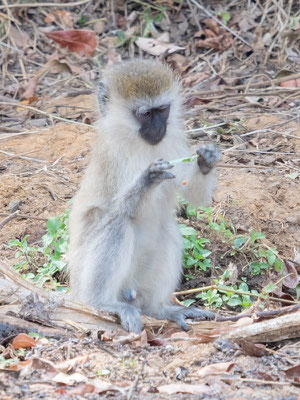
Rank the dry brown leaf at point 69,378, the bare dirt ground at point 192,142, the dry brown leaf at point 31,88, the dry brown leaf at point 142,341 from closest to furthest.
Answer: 1. the dry brown leaf at point 69,378
2. the bare dirt ground at point 192,142
3. the dry brown leaf at point 142,341
4. the dry brown leaf at point 31,88

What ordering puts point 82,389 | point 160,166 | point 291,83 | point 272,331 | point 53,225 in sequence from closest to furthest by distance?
1. point 82,389
2. point 272,331
3. point 160,166
4. point 53,225
5. point 291,83

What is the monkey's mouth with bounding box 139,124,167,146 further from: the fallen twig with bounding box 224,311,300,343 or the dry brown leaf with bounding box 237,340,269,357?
the dry brown leaf with bounding box 237,340,269,357

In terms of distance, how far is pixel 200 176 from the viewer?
6.43m

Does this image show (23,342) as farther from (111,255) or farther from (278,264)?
(278,264)

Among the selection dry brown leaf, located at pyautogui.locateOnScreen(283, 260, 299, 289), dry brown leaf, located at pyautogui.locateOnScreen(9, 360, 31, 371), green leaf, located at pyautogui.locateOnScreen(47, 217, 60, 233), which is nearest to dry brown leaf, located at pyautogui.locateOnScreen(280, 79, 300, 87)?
dry brown leaf, located at pyautogui.locateOnScreen(283, 260, 299, 289)

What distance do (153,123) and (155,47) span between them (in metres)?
5.77

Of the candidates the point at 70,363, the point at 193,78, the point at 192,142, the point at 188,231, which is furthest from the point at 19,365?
the point at 193,78

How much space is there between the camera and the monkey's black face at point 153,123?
607 centimetres

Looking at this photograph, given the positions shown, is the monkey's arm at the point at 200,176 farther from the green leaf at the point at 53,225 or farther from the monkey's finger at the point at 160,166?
the green leaf at the point at 53,225

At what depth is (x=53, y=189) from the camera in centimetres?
827

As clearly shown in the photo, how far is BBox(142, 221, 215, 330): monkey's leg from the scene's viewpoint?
6410 mm

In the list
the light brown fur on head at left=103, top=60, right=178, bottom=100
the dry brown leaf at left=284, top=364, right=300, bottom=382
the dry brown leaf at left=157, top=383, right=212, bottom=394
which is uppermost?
the light brown fur on head at left=103, top=60, right=178, bottom=100

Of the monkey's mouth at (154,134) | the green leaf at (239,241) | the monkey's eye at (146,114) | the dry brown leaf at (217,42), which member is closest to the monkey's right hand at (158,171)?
the monkey's mouth at (154,134)

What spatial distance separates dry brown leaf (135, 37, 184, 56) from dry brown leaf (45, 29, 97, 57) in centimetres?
72
